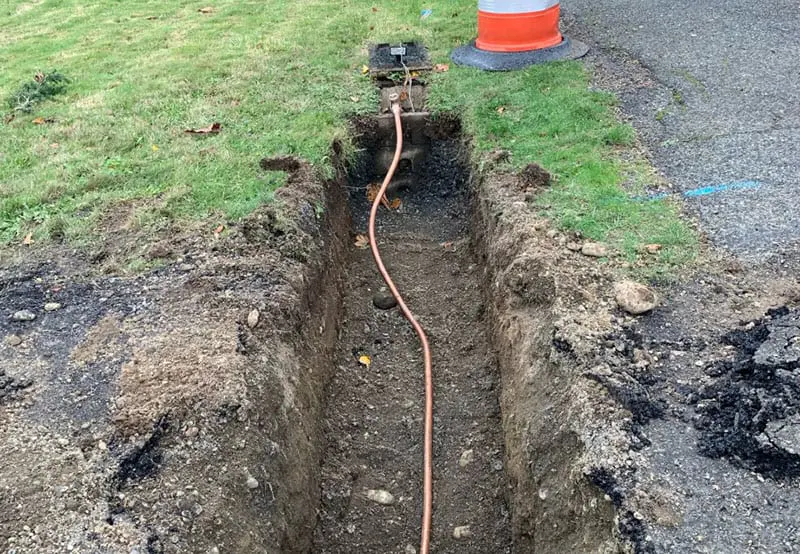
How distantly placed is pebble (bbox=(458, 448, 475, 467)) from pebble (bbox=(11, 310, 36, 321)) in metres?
2.59

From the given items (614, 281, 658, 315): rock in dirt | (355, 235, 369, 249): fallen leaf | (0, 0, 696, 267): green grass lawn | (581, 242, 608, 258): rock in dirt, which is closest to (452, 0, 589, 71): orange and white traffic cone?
(0, 0, 696, 267): green grass lawn

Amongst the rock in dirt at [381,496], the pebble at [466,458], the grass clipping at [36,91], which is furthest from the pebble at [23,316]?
the grass clipping at [36,91]

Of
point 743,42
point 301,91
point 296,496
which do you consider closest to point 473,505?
point 296,496

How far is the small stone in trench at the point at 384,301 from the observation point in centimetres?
497

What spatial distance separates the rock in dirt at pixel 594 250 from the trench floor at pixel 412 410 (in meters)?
0.97

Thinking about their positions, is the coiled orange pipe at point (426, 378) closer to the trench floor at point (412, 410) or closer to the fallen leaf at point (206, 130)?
the trench floor at point (412, 410)

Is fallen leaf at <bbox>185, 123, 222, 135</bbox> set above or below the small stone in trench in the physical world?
above

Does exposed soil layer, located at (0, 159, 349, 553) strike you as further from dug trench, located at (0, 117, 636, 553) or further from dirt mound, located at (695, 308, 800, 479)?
dirt mound, located at (695, 308, 800, 479)

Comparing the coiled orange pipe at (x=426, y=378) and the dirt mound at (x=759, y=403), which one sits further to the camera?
the coiled orange pipe at (x=426, y=378)

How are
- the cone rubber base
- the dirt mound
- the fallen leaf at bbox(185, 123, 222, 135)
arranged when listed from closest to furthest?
the dirt mound < the fallen leaf at bbox(185, 123, 222, 135) < the cone rubber base

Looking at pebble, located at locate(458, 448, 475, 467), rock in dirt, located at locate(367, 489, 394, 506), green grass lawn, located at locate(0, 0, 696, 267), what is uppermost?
green grass lawn, located at locate(0, 0, 696, 267)

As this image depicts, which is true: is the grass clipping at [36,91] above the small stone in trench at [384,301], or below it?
above

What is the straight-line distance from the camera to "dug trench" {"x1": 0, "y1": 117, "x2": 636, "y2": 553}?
9.08 ft

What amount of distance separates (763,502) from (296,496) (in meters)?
2.10
